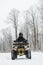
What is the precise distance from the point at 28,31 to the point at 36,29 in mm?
3277

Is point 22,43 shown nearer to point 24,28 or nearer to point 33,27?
point 33,27

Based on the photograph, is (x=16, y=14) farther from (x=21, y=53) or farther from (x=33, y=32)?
(x=21, y=53)

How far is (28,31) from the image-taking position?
45125 mm

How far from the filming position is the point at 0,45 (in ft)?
204

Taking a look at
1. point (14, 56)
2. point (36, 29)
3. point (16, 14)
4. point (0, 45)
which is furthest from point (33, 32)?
point (14, 56)

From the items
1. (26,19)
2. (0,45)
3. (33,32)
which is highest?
(26,19)

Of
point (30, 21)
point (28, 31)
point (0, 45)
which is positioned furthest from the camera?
point (0, 45)

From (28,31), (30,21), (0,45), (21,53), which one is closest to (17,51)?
(21,53)

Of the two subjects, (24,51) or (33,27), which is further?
(33,27)

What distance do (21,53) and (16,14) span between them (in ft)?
105

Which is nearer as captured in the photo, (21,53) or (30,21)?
(21,53)

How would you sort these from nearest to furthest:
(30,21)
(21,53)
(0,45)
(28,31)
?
(21,53) < (30,21) < (28,31) < (0,45)

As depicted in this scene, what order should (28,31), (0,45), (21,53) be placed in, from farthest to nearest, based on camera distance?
(0,45) < (28,31) < (21,53)

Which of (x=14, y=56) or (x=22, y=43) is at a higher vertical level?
(x=22, y=43)
